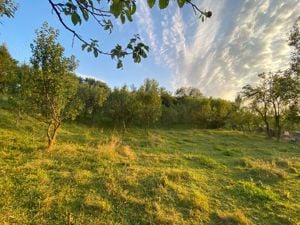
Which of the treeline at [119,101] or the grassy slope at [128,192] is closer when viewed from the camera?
the grassy slope at [128,192]

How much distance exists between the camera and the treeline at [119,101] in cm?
1388

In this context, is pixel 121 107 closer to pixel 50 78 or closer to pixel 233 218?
pixel 50 78

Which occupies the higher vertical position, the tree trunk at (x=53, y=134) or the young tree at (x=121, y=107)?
the young tree at (x=121, y=107)

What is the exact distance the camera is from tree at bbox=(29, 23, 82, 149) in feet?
45.5

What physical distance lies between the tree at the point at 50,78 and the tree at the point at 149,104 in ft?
62.0

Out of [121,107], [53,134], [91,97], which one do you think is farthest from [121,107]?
[53,134]

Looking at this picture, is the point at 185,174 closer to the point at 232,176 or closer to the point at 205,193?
the point at 205,193

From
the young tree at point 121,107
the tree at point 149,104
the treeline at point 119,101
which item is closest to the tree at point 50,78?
the treeline at point 119,101

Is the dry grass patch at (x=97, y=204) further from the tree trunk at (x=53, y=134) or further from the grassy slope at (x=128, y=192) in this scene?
the tree trunk at (x=53, y=134)

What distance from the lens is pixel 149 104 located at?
3416 centimetres

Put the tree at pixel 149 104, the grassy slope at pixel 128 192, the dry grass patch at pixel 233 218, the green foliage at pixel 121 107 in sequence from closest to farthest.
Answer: the grassy slope at pixel 128 192 → the dry grass patch at pixel 233 218 → the tree at pixel 149 104 → the green foliage at pixel 121 107

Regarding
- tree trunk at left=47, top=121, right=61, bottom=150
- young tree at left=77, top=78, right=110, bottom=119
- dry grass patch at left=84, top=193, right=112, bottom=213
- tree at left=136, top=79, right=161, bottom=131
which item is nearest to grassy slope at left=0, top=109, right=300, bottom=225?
dry grass patch at left=84, top=193, right=112, bottom=213

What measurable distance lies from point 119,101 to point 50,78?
81.1ft

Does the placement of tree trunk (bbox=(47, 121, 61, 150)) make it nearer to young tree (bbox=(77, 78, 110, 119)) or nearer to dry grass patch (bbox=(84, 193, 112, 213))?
dry grass patch (bbox=(84, 193, 112, 213))
